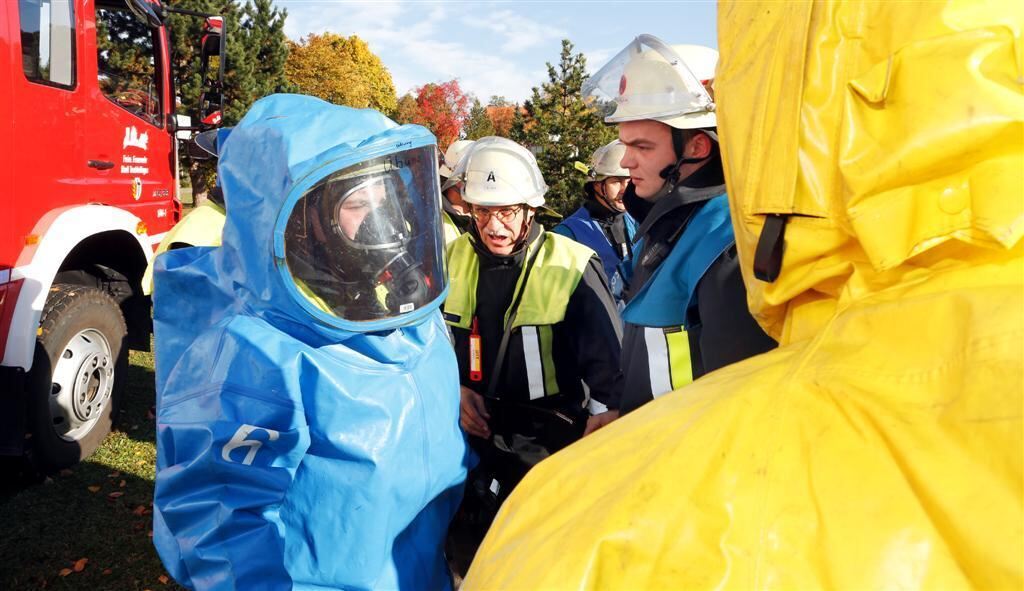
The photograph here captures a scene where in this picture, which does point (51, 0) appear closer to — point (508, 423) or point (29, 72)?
point (29, 72)

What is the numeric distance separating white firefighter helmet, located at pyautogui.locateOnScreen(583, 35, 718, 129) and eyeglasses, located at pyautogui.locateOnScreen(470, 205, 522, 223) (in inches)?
32.5

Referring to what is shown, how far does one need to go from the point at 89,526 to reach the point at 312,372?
10.3 ft

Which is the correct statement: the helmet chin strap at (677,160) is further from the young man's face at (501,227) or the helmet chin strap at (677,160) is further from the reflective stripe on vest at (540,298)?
the young man's face at (501,227)

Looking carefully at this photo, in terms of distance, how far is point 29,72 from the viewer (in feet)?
12.5

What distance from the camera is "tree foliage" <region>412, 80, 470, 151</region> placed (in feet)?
117

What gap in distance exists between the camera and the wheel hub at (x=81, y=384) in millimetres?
4402

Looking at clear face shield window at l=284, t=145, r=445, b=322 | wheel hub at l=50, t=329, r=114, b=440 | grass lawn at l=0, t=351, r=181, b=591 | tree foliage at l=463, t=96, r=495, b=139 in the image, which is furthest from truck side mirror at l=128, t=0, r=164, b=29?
tree foliage at l=463, t=96, r=495, b=139

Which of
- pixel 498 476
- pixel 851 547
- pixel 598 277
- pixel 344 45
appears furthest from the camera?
pixel 344 45

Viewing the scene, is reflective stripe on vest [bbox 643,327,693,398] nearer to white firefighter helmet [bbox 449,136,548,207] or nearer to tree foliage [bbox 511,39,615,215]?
white firefighter helmet [bbox 449,136,548,207]

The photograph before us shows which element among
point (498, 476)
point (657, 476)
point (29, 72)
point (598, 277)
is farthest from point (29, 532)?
point (657, 476)

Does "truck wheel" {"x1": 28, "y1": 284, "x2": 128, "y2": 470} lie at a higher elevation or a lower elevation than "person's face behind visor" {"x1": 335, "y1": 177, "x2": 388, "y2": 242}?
lower

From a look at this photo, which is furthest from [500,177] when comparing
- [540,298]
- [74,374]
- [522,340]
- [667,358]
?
[74,374]

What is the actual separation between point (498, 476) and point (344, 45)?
40311 mm

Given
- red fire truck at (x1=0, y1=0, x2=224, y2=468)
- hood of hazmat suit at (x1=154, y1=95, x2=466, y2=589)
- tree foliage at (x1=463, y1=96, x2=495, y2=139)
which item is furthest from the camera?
tree foliage at (x1=463, y1=96, x2=495, y2=139)
